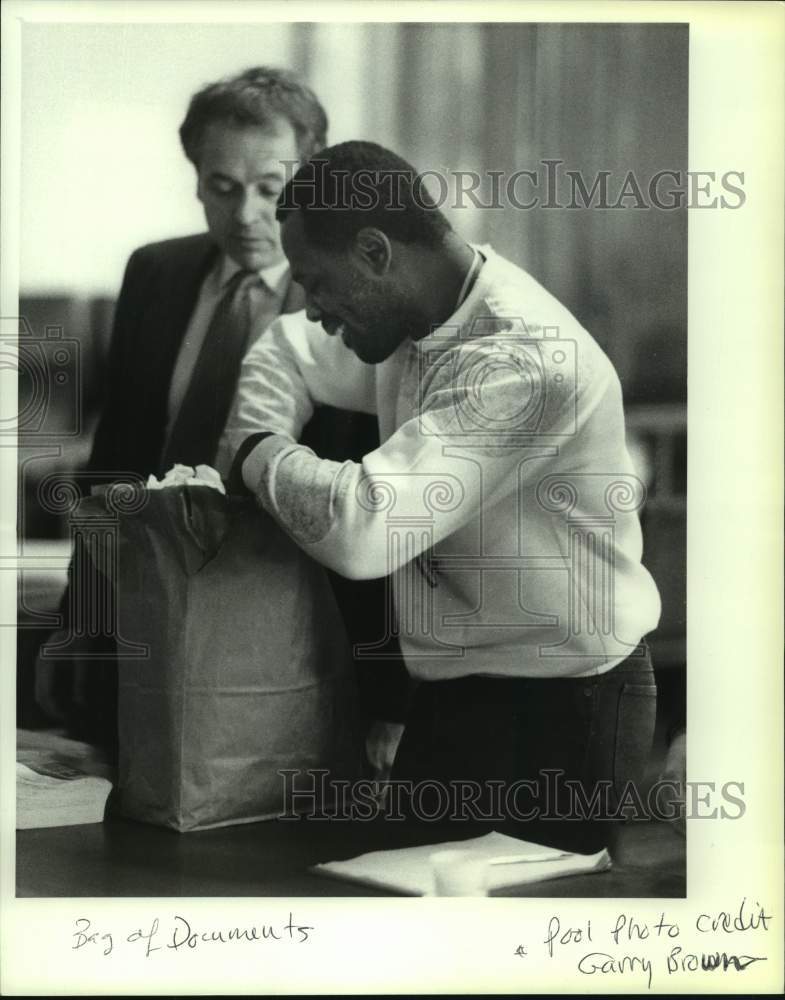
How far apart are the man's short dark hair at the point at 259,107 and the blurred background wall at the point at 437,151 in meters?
0.02

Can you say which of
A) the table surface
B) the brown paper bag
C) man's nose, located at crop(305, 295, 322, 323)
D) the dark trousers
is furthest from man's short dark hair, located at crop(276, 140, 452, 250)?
the table surface

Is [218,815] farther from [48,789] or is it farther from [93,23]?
[93,23]

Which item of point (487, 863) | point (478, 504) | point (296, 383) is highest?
point (296, 383)

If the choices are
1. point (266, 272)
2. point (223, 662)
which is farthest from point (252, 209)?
point (223, 662)

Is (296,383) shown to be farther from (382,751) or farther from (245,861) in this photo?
(245,861)

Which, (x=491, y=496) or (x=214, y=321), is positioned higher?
(x=214, y=321)

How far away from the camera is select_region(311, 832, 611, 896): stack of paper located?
200cm

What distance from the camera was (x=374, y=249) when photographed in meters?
2.01

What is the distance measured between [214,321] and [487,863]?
3.35ft

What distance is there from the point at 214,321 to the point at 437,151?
47cm

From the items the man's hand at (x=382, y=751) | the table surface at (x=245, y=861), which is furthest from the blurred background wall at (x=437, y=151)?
the man's hand at (x=382, y=751)

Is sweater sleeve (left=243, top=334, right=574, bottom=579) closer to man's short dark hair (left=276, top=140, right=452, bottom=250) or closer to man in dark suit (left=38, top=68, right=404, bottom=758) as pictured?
man in dark suit (left=38, top=68, right=404, bottom=758)

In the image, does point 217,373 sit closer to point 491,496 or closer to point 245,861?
point 491,496

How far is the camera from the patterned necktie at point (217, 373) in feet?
6.66
